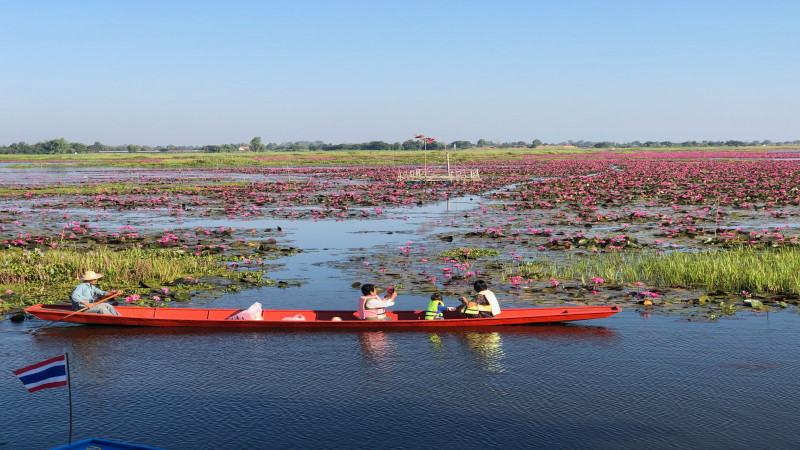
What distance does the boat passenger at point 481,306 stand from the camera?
14.8m

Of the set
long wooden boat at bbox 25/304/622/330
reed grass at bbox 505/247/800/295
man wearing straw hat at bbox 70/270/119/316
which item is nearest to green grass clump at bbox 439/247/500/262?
reed grass at bbox 505/247/800/295

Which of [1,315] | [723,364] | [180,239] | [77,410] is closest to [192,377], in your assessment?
[77,410]

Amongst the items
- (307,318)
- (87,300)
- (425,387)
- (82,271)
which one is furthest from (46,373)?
(82,271)

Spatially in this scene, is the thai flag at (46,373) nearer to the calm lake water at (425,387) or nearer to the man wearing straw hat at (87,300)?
Result: the calm lake water at (425,387)

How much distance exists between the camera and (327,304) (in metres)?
17.1

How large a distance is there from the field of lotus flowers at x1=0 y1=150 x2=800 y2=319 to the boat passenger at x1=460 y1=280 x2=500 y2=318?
2456 mm

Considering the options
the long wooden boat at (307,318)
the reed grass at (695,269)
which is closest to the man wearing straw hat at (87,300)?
the long wooden boat at (307,318)

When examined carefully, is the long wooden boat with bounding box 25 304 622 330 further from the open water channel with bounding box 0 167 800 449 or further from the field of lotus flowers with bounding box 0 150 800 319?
the field of lotus flowers with bounding box 0 150 800 319

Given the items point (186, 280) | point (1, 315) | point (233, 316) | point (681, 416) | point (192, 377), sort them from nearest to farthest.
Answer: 1. point (681, 416)
2. point (192, 377)
3. point (233, 316)
4. point (1, 315)
5. point (186, 280)

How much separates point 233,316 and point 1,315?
5.50 metres

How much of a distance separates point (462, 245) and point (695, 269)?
9.08 meters

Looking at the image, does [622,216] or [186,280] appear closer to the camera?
[186,280]

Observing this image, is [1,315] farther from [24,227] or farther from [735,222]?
[735,222]

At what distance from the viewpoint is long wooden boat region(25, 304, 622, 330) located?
1461cm
